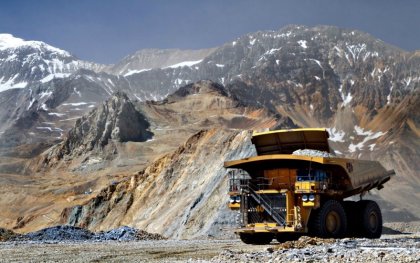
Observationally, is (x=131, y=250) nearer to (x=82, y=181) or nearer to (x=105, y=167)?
(x=82, y=181)

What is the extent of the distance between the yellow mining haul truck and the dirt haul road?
1.88m

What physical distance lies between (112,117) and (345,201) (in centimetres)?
11826

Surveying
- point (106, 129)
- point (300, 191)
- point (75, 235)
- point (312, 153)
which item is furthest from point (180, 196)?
point (106, 129)

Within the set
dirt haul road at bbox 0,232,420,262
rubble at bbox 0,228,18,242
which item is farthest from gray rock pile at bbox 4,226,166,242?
dirt haul road at bbox 0,232,420,262

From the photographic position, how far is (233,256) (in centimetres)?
1546

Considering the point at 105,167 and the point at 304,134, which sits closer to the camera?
the point at 304,134

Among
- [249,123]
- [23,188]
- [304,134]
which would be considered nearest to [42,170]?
[23,188]

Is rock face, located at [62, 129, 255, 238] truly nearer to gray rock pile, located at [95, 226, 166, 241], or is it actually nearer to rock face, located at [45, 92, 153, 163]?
gray rock pile, located at [95, 226, 166, 241]

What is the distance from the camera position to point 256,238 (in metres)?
22.1

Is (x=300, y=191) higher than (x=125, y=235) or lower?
higher

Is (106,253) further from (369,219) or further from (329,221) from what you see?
(369,219)

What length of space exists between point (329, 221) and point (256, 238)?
8.28 ft

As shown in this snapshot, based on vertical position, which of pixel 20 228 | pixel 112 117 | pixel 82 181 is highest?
pixel 112 117

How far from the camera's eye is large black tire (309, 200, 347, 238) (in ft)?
67.4
